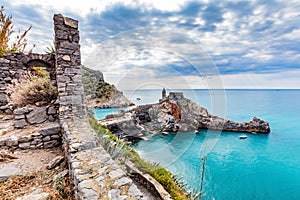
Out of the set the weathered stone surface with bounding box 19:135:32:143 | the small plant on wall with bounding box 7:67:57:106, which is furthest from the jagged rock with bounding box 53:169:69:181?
the small plant on wall with bounding box 7:67:57:106

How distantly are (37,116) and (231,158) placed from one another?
14.7 metres

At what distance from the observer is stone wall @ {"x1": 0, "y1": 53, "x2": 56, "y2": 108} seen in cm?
557

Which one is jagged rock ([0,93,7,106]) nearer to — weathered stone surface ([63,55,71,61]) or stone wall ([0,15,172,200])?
stone wall ([0,15,172,200])

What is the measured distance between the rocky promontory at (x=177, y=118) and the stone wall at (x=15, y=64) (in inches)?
412

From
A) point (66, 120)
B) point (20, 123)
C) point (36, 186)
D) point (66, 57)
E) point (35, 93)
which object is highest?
point (66, 57)

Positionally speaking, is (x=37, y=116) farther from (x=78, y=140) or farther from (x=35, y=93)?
(x=78, y=140)

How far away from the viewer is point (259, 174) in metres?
11.4

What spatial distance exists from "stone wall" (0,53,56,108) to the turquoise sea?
3.47m

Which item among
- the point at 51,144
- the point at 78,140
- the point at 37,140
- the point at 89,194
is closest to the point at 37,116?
the point at 37,140

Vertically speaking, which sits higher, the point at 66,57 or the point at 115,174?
the point at 66,57

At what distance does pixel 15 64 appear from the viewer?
571 cm

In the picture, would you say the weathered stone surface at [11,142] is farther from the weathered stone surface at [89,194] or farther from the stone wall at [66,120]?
the weathered stone surface at [89,194]

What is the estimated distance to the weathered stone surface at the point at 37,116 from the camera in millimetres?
3881

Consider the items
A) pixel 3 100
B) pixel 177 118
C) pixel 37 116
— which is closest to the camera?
pixel 37 116
